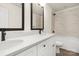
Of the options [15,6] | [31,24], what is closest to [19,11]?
[15,6]

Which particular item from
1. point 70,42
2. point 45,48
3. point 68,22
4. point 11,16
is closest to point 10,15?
point 11,16

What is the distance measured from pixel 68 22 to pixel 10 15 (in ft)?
9.56

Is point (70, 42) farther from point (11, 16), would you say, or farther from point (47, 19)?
point (11, 16)

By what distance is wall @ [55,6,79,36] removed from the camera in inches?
144

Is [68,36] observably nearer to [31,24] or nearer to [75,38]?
[75,38]

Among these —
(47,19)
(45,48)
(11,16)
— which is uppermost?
(47,19)

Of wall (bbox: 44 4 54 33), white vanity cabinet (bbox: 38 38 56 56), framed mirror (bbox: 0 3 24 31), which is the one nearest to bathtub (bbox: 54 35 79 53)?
wall (bbox: 44 4 54 33)

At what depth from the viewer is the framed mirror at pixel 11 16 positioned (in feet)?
4.24

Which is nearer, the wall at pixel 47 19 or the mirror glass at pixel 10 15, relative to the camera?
the mirror glass at pixel 10 15

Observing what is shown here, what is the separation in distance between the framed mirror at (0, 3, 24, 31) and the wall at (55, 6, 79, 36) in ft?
8.33

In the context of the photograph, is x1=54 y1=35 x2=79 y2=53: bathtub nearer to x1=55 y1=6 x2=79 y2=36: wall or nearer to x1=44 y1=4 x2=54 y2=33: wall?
x1=55 y1=6 x2=79 y2=36: wall

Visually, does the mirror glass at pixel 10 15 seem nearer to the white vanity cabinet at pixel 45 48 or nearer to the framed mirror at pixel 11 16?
the framed mirror at pixel 11 16

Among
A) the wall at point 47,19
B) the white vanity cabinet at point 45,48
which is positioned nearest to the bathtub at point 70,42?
the wall at point 47,19

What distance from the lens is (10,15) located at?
1442mm
